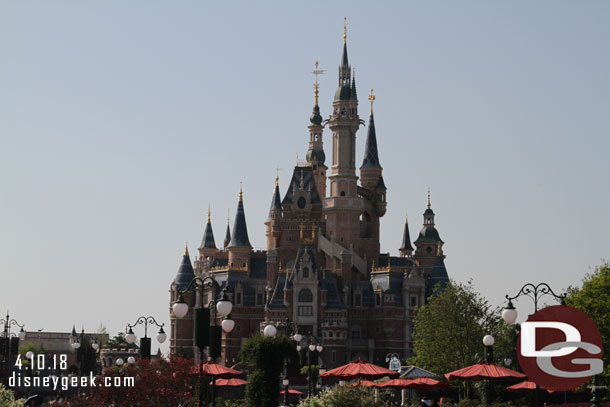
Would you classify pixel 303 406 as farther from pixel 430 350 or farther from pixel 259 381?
pixel 430 350

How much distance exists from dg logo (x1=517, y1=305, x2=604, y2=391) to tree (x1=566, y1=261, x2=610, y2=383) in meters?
16.3

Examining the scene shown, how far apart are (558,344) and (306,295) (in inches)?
3110

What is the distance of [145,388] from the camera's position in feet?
118

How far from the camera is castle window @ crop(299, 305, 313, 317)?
10856 centimetres

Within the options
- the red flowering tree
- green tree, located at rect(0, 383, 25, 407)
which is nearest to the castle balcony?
the red flowering tree

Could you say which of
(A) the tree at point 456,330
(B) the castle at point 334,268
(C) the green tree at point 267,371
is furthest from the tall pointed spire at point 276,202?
(C) the green tree at point 267,371

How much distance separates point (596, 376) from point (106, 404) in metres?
16.3

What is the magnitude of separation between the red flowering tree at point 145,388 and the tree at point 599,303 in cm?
2017

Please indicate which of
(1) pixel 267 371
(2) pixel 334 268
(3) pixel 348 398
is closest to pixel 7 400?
(3) pixel 348 398

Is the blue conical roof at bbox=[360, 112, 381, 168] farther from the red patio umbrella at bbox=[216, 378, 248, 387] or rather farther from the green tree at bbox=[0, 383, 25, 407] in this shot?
the green tree at bbox=[0, 383, 25, 407]

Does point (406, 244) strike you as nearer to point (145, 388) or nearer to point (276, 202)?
point (276, 202)

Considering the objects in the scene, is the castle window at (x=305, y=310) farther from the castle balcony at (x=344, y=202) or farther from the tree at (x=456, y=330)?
the tree at (x=456, y=330)

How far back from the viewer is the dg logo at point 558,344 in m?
30.5

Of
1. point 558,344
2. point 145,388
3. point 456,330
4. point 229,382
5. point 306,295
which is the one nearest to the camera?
point 558,344
